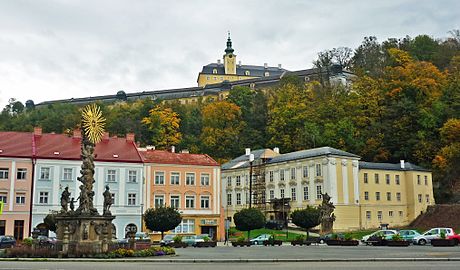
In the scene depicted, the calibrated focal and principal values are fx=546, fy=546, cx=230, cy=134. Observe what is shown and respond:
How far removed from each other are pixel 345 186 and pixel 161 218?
2416 centimetres

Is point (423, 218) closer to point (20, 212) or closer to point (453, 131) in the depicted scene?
point (453, 131)

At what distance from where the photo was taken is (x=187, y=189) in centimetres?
5669

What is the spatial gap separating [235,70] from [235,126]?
225ft

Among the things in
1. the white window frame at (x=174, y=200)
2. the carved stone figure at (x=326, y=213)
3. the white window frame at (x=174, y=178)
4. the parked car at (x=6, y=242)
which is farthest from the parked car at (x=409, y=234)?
the parked car at (x=6, y=242)

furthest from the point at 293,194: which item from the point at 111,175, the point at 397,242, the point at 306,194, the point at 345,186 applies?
the point at 397,242

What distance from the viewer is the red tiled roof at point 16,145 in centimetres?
4984

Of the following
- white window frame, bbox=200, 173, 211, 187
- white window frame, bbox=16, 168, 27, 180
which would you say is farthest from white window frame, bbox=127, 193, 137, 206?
white window frame, bbox=16, 168, 27, 180

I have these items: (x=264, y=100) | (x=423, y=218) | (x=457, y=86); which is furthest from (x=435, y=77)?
(x=264, y=100)

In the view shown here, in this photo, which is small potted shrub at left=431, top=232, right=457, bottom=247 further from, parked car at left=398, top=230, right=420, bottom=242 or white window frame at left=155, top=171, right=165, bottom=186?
white window frame at left=155, top=171, right=165, bottom=186

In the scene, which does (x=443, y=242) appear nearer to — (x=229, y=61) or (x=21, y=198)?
(x=21, y=198)

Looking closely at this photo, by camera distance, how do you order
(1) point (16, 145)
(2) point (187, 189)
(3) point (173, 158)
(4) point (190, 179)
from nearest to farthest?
(1) point (16, 145) → (2) point (187, 189) → (4) point (190, 179) → (3) point (173, 158)

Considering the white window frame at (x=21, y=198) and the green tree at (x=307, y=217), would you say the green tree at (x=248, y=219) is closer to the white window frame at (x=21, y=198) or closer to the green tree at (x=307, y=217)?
the green tree at (x=307, y=217)

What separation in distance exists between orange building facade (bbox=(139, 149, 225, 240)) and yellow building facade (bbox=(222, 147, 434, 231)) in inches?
475

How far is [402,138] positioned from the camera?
72.6 metres
